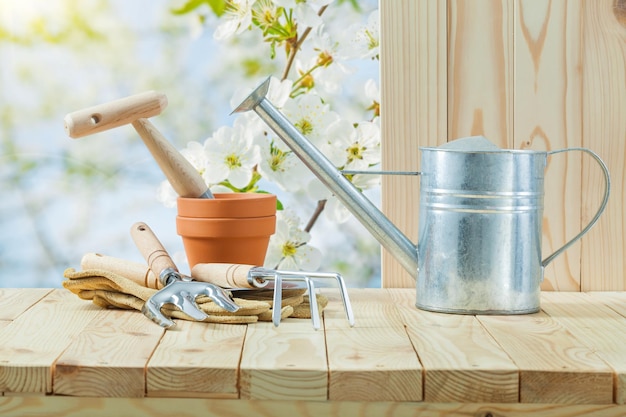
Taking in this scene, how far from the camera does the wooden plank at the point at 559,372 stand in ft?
3.23

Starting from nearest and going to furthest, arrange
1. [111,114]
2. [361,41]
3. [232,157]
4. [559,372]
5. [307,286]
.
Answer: [559,372] → [307,286] → [111,114] → [232,157] → [361,41]

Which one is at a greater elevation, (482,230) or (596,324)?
(482,230)

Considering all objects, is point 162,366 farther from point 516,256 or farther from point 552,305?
point 552,305

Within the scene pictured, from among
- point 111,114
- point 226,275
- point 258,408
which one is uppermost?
point 111,114

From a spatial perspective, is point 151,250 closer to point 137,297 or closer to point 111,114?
point 137,297

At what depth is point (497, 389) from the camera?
38.8 inches

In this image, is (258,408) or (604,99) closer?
(258,408)

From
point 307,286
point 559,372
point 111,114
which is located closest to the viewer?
point 559,372

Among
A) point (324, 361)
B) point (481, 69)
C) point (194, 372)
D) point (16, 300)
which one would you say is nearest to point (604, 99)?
point (481, 69)

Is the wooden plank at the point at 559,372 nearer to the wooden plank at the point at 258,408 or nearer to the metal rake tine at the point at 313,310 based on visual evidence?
the wooden plank at the point at 258,408

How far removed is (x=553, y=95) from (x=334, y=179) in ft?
1.37

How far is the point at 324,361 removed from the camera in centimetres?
102

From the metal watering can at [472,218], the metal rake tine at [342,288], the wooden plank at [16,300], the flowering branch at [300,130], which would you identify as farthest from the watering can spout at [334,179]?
the wooden plank at [16,300]

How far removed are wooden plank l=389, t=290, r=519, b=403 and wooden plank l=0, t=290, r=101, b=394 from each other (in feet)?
1.36
